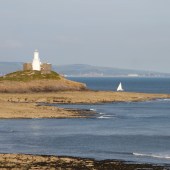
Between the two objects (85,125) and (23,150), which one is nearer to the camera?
(23,150)

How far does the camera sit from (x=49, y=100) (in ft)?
413

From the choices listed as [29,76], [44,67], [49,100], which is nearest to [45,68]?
[44,67]

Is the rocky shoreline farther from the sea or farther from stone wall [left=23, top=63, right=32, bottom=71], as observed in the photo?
stone wall [left=23, top=63, right=32, bottom=71]

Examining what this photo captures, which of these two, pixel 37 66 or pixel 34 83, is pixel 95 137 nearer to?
pixel 34 83

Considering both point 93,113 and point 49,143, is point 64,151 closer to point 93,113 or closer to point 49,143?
point 49,143

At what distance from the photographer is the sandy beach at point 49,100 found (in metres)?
88.2

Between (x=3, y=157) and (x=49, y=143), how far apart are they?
12.2 meters

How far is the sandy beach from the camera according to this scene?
88188 mm

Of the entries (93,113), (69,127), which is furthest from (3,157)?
(93,113)

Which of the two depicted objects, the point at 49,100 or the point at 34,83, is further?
the point at 34,83

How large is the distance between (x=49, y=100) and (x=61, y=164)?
269ft

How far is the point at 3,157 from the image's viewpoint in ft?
154

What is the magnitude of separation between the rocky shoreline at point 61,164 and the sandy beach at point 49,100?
125ft

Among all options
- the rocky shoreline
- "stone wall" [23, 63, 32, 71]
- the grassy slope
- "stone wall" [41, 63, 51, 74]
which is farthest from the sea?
"stone wall" [23, 63, 32, 71]
